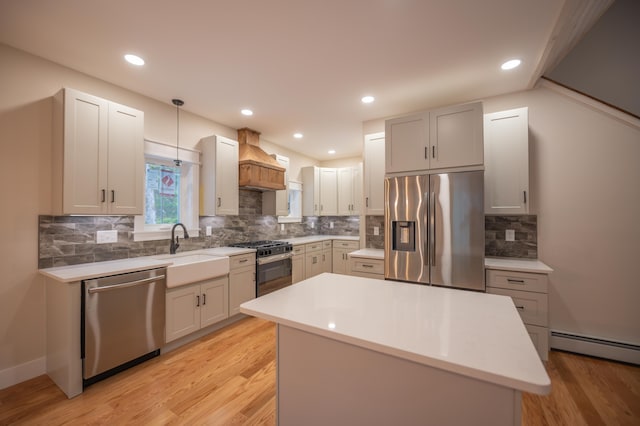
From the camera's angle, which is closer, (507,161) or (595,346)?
(595,346)

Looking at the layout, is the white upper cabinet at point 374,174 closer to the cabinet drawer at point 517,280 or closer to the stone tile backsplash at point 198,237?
the stone tile backsplash at point 198,237

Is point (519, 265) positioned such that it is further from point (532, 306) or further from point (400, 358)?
point (400, 358)

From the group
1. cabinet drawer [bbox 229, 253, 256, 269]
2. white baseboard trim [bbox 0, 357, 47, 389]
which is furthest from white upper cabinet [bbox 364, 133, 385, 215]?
white baseboard trim [bbox 0, 357, 47, 389]

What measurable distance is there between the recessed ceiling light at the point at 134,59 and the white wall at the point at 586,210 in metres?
3.92

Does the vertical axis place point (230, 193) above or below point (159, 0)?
below

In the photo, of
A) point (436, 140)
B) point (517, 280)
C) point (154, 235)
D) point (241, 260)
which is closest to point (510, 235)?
point (517, 280)

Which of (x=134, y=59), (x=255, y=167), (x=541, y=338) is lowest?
(x=541, y=338)

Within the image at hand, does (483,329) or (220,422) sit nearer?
(483,329)

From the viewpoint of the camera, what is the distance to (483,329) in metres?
1.04

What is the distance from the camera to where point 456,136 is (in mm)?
2650

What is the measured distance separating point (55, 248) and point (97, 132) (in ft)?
3.68

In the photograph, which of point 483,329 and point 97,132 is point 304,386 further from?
point 97,132

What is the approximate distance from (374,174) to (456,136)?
1.05 metres

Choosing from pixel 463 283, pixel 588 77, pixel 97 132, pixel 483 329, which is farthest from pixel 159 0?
A: pixel 588 77
